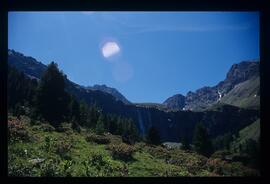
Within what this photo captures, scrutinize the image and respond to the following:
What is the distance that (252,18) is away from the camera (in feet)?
30.1

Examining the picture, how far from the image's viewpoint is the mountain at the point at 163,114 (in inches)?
366

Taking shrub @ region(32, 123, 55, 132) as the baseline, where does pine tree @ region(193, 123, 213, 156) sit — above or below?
below

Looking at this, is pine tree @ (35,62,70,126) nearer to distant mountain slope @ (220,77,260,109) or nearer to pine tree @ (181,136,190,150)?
pine tree @ (181,136,190,150)

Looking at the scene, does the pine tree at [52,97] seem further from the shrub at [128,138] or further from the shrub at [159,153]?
the shrub at [159,153]

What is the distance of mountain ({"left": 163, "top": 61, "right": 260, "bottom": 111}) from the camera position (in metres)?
9.27

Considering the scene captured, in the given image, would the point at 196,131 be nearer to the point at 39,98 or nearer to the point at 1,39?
the point at 39,98

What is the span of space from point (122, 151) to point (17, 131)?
5.46 ft

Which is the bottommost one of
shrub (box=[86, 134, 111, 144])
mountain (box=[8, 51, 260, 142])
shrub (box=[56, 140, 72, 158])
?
shrub (box=[56, 140, 72, 158])

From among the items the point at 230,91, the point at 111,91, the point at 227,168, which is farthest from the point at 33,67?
the point at 227,168

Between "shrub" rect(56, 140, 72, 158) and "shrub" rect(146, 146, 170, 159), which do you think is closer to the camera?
"shrub" rect(56, 140, 72, 158)

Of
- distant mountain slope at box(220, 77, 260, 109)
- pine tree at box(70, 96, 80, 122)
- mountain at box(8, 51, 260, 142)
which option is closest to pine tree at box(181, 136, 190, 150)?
mountain at box(8, 51, 260, 142)

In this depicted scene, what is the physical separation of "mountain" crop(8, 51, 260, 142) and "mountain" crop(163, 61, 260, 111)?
53 millimetres

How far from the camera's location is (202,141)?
31.0ft
